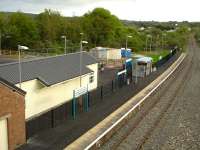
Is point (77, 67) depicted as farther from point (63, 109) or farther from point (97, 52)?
point (97, 52)

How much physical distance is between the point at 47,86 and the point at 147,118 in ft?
25.5

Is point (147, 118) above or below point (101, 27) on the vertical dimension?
below

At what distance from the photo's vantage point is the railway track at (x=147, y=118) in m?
18.6

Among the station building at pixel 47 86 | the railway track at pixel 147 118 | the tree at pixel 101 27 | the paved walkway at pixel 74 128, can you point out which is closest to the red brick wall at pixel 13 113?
the station building at pixel 47 86

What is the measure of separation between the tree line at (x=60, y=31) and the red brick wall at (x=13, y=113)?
55137 mm

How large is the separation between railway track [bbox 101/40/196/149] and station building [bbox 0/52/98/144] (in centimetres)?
419

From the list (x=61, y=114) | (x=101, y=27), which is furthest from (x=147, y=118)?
(x=101, y=27)

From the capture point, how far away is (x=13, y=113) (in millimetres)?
16719

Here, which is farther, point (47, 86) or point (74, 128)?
point (47, 86)

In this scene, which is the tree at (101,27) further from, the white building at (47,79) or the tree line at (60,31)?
the white building at (47,79)

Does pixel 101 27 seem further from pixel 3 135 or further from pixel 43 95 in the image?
pixel 3 135

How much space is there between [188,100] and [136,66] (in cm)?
1191

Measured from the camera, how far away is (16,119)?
16984mm

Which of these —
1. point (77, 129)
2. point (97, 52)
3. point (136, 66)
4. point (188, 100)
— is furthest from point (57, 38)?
point (77, 129)
